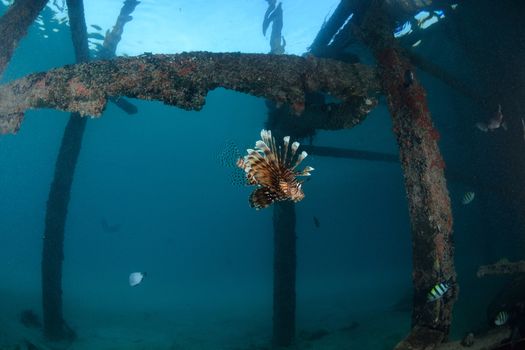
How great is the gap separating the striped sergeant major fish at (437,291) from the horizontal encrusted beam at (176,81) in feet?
Answer: 8.67

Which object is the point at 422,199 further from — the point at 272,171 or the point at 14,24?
the point at 14,24

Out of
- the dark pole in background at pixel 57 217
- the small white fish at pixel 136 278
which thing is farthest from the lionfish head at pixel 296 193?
the dark pole in background at pixel 57 217

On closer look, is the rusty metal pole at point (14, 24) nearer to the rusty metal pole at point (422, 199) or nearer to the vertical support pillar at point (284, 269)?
the rusty metal pole at point (422, 199)

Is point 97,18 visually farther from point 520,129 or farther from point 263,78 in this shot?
→ point 520,129

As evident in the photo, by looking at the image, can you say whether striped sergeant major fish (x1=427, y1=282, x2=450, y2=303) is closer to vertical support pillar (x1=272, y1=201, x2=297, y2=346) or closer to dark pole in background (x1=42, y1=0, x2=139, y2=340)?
vertical support pillar (x1=272, y1=201, x2=297, y2=346)

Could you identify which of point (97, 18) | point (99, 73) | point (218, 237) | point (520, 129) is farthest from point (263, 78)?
point (218, 237)

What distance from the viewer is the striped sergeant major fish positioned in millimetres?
3646

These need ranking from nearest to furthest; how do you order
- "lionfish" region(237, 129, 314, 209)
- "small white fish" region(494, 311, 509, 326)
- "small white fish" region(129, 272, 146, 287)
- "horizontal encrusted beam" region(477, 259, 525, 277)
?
"lionfish" region(237, 129, 314, 209) → "horizontal encrusted beam" region(477, 259, 525, 277) → "small white fish" region(494, 311, 509, 326) → "small white fish" region(129, 272, 146, 287)

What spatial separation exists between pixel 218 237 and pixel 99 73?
371ft

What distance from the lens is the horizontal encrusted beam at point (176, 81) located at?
13.6 ft

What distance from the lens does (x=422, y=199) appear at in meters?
4.01

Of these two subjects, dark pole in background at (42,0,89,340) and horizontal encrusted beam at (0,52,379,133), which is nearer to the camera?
horizontal encrusted beam at (0,52,379,133)

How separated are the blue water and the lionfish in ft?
27.1

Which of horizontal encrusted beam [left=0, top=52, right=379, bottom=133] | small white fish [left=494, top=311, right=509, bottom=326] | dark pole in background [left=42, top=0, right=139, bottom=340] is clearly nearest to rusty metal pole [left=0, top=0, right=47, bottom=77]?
horizontal encrusted beam [left=0, top=52, right=379, bottom=133]
